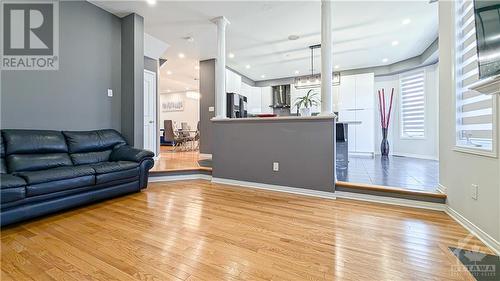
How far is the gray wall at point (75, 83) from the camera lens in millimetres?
2832

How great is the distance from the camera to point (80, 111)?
3.46 metres

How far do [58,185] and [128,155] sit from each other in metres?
0.99

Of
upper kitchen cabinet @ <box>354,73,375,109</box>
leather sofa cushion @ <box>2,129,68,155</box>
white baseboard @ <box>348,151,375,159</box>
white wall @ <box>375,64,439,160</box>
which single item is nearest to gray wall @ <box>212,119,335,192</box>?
leather sofa cushion @ <box>2,129,68,155</box>

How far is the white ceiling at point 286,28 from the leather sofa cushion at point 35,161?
8.33ft

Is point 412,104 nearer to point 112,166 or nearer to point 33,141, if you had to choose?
point 112,166

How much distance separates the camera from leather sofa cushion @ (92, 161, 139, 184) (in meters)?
2.67

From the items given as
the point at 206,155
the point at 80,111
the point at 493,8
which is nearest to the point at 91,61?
the point at 80,111

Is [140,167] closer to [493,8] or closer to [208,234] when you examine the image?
[208,234]

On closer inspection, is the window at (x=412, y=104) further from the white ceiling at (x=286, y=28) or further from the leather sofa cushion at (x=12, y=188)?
the leather sofa cushion at (x=12, y=188)

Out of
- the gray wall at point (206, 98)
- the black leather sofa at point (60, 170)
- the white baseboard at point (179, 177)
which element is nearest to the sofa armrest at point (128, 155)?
the black leather sofa at point (60, 170)

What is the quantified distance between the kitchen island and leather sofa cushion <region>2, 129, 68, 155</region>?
2.13m

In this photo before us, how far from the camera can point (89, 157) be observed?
3.12m

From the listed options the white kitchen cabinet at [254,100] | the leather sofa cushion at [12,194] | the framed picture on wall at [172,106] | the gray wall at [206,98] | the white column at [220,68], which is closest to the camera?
the leather sofa cushion at [12,194]

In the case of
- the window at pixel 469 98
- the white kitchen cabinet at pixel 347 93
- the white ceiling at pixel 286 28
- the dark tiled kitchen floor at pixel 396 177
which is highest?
the white ceiling at pixel 286 28
